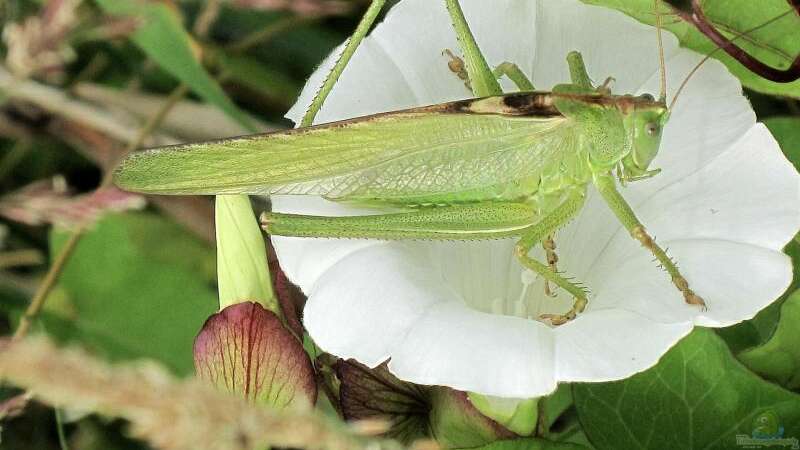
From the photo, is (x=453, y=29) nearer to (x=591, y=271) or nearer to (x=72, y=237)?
(x=591, y=271)

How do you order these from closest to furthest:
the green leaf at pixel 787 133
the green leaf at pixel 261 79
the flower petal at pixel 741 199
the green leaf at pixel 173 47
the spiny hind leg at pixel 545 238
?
the flower petal at pixel 741 199 → the spiny hind leg at pixel 545 238 → the green leaf at pixel 787 133 → the green leaf at pixel 173 47 → the green leaf at pixel 261 79

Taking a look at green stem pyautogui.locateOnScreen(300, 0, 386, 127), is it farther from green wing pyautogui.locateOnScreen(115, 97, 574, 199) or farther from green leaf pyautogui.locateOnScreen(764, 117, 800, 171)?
green leaf pyautogui.locateOnScreen(764, 117, 800, 171)

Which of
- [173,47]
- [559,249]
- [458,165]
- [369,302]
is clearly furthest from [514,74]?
[173,47]

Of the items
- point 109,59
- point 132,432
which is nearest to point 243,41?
point 109,59

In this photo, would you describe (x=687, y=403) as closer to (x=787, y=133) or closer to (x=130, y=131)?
(x=787, y=133)

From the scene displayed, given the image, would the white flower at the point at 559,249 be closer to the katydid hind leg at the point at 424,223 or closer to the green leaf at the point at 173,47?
the katydid hind leg at the point at 424,223

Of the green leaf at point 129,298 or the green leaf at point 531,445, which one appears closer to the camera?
the green leaf at point 531,445

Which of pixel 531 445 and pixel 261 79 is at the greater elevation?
pixel 261 79

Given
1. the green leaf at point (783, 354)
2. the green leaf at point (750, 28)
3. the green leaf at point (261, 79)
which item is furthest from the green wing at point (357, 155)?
the green leaf at point (261, 79)
